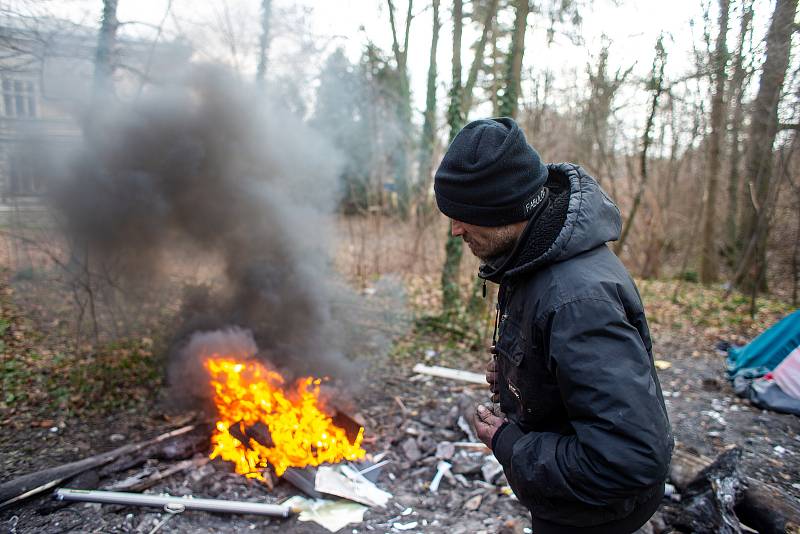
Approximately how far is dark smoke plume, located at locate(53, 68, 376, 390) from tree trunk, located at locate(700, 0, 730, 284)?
790cm

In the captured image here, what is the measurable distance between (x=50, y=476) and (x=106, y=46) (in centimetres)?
631

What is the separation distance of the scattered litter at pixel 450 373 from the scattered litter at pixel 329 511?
277cm

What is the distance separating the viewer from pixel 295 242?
714 cm

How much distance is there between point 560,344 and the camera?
4.80 ft

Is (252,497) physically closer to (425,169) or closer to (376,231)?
(376,231)

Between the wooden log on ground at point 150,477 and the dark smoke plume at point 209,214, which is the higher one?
the dark smoke plume at point 209,214

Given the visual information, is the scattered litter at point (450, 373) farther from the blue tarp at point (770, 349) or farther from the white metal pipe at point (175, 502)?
the blue tarp at point (770, 349)

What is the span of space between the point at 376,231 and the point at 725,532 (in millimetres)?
9000

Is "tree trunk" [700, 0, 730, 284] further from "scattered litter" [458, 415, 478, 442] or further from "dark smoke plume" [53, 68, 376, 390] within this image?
"dark smoke plume" [53, 68, 376, 390]

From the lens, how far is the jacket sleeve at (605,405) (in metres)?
1.39

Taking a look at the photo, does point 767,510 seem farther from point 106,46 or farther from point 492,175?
point 106,46

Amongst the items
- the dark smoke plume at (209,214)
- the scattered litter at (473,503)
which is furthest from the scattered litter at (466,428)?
the dark smoke plume at (209,214)

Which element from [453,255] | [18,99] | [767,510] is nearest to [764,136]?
[453,255]

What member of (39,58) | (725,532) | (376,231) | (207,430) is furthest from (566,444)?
(376,231)
